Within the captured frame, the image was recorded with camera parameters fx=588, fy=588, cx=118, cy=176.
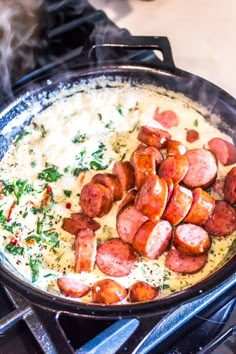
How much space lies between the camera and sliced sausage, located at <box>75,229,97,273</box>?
143cm

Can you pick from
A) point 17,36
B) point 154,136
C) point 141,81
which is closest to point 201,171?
point 154,136

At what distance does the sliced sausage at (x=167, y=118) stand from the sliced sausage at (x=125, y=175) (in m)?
0.24

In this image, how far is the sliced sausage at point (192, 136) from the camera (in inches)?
67.6

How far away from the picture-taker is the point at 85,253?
56.4 inches

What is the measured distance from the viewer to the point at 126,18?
8.02 ft

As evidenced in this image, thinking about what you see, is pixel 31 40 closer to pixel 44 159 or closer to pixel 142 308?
pixel 44 159

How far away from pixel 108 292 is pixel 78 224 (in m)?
0.21

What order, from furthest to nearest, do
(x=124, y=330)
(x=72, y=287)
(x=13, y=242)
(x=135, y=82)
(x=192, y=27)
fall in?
1. (x=192, y=27)
2. (x=135, y=82)
3. (x=13, y=242)
4. (x=72, y=287)
5. (x=124, y=330)

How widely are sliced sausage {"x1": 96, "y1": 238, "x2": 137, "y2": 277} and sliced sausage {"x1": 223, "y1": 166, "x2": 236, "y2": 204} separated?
30cm

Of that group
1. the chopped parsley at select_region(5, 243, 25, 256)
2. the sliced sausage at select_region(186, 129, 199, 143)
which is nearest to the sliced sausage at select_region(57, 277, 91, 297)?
the chopped parsley at select_region(5, 243, 25, 256)

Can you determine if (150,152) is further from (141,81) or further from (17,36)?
(17,36)

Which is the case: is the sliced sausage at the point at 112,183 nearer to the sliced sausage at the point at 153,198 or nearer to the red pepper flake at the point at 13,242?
the sliced sausage at the point at 153,198

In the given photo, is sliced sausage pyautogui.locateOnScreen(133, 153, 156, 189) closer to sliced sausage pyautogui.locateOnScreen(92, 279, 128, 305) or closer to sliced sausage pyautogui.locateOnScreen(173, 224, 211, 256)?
sliced sausage pyautogui.locateOnScreen(173, 224, 211, 256)

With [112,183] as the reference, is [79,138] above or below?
above
